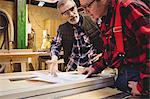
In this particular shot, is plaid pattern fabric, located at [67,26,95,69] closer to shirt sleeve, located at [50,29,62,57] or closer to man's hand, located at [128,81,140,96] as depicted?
shirt sleeve, located at [50,29,62,57]

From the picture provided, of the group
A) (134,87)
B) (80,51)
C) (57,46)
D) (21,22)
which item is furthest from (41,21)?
(134,87)

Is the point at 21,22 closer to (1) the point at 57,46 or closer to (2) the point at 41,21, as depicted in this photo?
(2) the point at 41,21

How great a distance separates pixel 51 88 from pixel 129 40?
0.48m

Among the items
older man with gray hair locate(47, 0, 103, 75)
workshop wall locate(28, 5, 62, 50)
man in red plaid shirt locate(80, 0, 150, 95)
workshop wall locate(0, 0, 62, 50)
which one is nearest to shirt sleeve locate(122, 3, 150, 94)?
man in red plaid shirt locate(80, 0, 150, 95)

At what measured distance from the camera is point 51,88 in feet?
3.68

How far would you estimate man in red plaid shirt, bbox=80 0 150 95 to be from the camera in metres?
0.99

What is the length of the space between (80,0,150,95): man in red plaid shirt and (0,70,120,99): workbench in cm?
11

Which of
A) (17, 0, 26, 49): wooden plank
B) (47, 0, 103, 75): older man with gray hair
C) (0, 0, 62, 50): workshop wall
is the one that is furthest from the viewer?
(0, 0, 62, 50): workshop wall

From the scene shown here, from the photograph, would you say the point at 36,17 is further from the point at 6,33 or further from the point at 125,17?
the point at 125,17

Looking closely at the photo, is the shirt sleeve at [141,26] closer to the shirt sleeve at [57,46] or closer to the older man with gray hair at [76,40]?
the older man with gray hair at [76,40]

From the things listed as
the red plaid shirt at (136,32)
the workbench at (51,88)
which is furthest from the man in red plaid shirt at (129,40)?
the workbench at (51,88)

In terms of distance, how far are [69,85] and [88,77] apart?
0.27 metres

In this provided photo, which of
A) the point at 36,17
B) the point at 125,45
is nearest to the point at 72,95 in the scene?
the point at 125,45

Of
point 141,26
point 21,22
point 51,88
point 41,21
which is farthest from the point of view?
point 41,21
